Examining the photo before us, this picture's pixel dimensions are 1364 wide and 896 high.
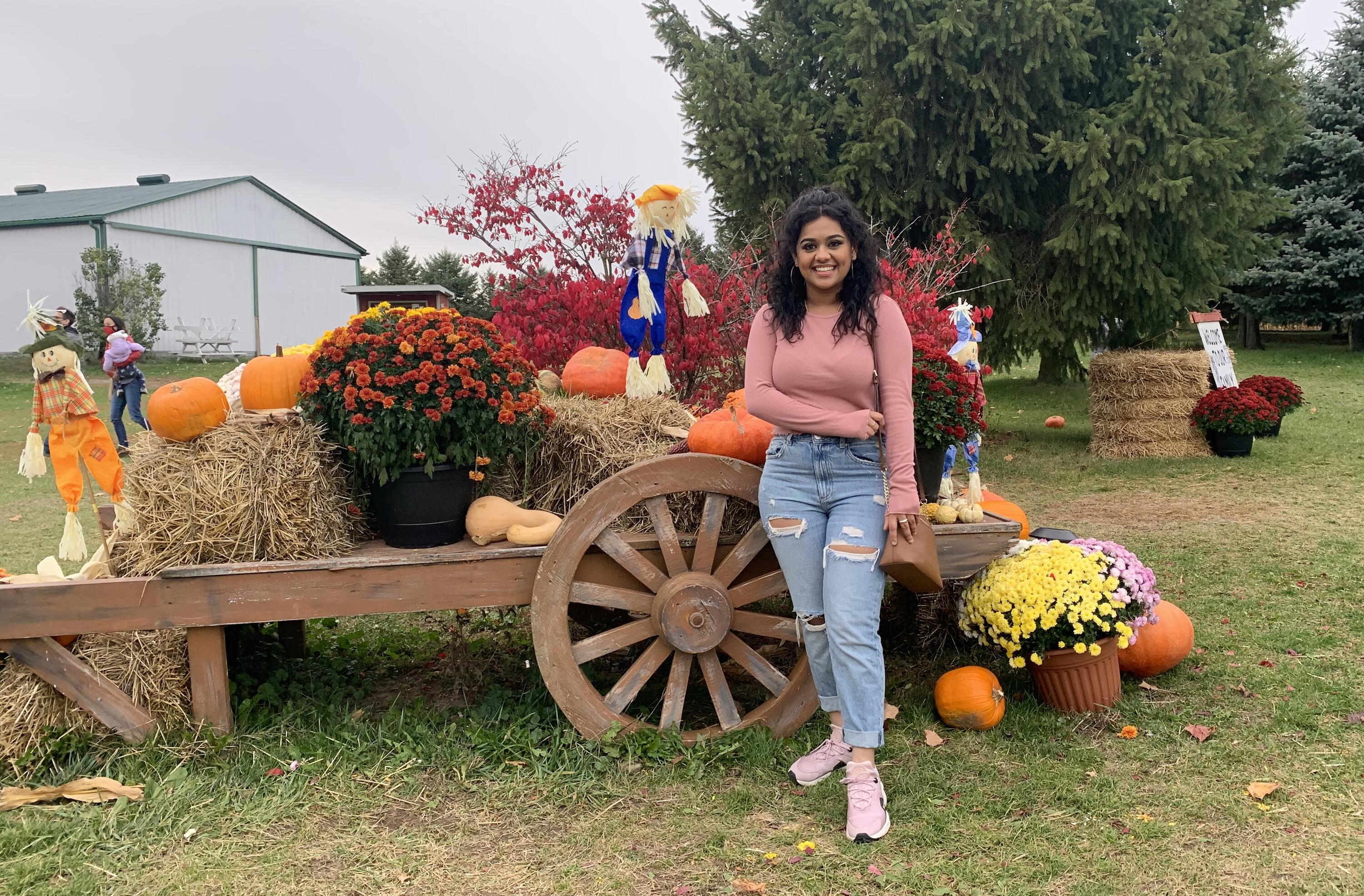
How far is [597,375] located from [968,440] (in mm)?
1713

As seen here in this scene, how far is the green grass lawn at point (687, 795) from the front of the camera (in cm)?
245

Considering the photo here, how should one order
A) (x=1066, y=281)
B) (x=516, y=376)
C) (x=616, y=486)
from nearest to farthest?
(x=616, y=486)
(x=516, y=376)
(x=1066, y=281)

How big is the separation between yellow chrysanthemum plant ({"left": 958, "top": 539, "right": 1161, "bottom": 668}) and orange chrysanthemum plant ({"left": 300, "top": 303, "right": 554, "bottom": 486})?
180cm

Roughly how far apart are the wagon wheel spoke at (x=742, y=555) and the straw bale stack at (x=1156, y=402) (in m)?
7.74

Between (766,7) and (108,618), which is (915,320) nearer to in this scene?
(108,618)

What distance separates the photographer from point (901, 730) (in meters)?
3.33

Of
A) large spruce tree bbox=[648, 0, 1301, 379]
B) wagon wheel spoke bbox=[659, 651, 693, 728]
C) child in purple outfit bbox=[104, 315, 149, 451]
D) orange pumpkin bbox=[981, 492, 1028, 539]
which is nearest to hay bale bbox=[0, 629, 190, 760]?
wagon wheel spoke bbox=[659, 651, 693, 728]

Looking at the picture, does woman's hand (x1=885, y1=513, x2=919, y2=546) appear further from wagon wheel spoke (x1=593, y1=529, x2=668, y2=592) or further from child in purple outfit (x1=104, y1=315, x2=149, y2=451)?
child in purple outfit (x1=104, y1=315, x2=149, y2=451)

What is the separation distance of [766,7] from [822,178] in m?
2.07

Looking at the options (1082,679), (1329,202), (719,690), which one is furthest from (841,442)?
(1329,202)

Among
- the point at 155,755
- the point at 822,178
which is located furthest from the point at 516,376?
the point at 822,178

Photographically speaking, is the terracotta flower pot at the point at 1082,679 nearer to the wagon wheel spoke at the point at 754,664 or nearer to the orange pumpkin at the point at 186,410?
the wagon wheel spoke at the point at 754,664

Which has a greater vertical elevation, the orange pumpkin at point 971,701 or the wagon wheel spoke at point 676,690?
the wagon wheel spoke at point 676,690

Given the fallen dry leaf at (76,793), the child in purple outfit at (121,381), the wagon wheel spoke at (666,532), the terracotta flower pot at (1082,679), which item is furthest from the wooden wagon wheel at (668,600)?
the child in purple outfit at (121,381)
